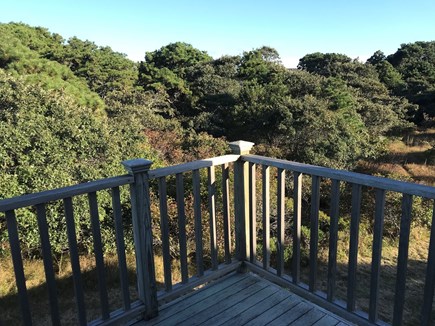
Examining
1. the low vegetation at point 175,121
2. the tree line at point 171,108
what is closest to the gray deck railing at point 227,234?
the low vegetation at point 175,121

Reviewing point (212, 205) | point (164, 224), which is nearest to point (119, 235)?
point (164, 224)

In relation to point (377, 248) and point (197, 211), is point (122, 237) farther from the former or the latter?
point (377, 248)

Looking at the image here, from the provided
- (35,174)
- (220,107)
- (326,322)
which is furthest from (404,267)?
(220,107)

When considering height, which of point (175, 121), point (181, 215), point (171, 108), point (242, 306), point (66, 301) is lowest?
point (66, 301)

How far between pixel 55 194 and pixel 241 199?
49.1 inches

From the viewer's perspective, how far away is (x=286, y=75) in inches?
710

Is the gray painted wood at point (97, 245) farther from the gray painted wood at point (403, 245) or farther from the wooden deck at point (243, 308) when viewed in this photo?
the gray painted wood at point (403, 245)

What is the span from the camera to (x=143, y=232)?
180 centimetres

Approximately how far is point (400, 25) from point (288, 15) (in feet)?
17.6

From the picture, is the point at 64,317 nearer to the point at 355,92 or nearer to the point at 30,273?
the point at 30,273

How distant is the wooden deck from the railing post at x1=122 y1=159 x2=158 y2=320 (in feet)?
0.44

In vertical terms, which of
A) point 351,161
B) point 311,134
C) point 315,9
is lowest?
point 351,161

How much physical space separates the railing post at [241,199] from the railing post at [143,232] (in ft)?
2.37

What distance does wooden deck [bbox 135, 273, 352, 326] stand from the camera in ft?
6.04
